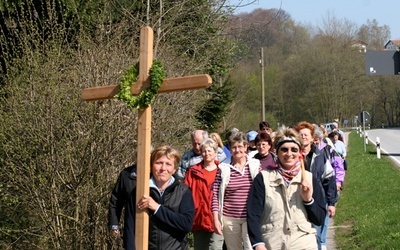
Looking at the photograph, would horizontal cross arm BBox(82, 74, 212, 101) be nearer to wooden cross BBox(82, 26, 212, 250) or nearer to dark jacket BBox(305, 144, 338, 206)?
wooden cross BBox(82, 26, 212, 250)

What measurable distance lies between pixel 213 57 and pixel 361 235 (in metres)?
4.69

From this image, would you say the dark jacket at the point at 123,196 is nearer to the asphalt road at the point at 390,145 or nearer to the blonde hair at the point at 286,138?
the blonde hair at the point at 286,138

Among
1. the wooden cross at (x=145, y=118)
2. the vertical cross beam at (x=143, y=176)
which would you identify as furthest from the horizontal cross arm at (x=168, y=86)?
the vertical cross beam at (x=143, y=176)

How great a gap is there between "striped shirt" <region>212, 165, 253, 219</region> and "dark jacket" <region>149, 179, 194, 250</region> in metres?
1.53

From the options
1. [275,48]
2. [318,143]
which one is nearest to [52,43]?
[318,143]

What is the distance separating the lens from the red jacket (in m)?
7.75

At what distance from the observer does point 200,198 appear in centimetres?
788

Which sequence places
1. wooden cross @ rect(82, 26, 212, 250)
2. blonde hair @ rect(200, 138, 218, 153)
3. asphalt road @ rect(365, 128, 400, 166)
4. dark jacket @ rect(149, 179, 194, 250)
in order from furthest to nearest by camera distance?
asphalt road @ rect(365, 128, 400, 166), blonde hair @ rect(200, 138, 218, 153), dark jacket @ rect(149, 179, 194, 250), wooden cross @ rect(82, 26, 212, 250)

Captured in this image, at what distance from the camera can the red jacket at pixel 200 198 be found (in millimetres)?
7750

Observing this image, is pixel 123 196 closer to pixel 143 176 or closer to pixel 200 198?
pixel 143 176

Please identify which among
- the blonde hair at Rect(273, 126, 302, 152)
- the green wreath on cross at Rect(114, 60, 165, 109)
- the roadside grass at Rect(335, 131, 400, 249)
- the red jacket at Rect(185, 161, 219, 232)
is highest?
the green wreath on cross at Rect(114, 60, 165, 109)

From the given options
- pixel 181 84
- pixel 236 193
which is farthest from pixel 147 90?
pixel 236 193

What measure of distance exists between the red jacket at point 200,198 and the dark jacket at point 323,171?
50.3 inches

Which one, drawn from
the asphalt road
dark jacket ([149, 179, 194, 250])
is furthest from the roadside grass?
the asphalt road
